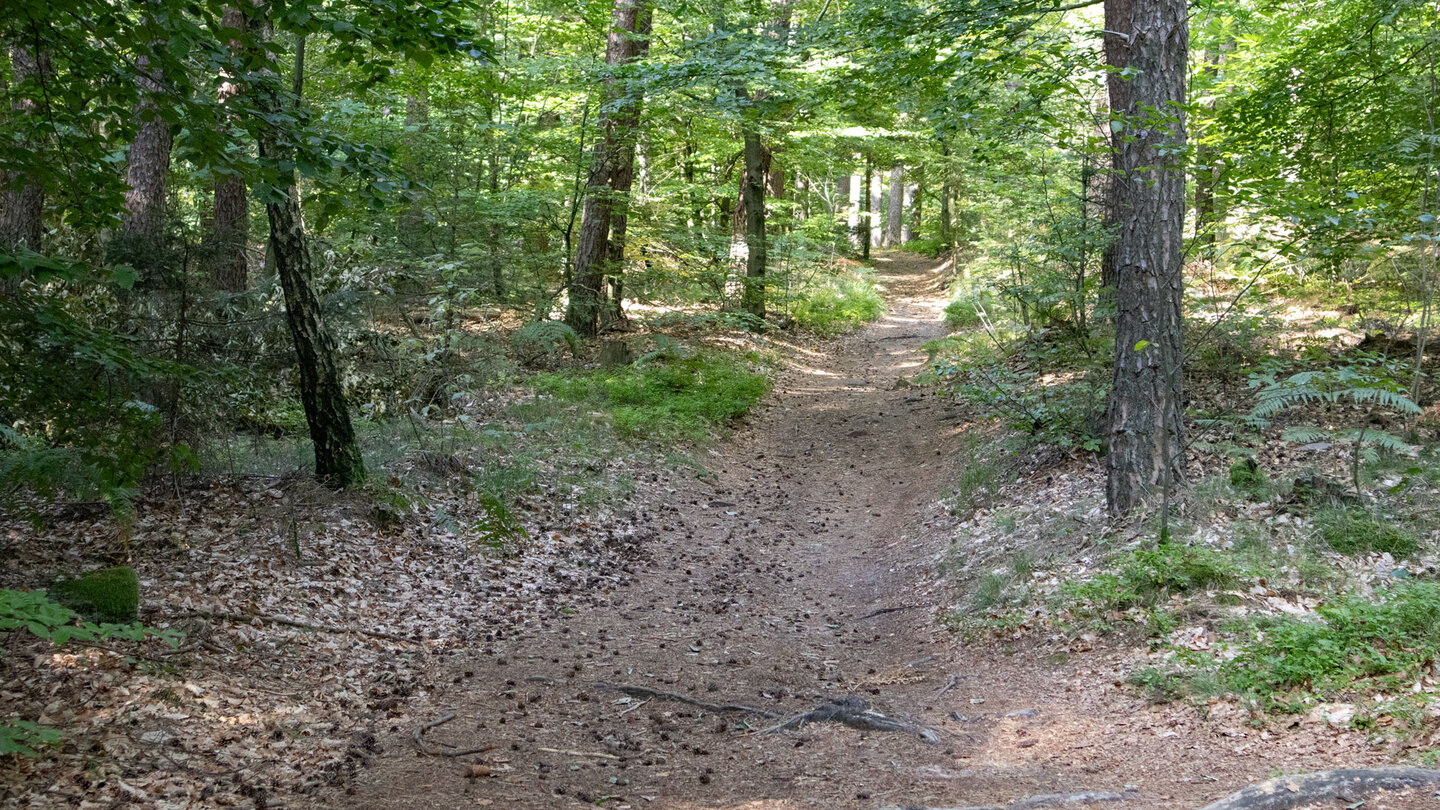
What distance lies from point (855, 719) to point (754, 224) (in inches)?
535

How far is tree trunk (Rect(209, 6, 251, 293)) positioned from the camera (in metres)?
6.25

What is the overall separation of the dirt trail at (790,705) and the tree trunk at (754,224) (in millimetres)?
8666

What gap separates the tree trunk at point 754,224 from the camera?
666 inches

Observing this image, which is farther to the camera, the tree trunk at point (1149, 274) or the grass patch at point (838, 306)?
the grass patch at point (838, 306)

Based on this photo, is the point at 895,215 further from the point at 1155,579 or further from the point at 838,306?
the point at 1155,579

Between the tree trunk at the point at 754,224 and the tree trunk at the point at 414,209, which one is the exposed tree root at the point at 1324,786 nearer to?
the tree trunk at the point at 414,209

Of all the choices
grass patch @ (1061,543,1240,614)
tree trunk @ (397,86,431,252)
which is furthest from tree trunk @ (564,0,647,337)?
grass patch @ (1061,543,1240,614)

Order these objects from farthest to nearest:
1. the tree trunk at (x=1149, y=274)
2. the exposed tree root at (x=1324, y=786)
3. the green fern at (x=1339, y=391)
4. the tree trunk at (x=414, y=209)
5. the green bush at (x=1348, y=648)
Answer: the tree trunk at (x=414, y=209), the tree trunk at (x=1149, y=274), the green fern at (x=1339, y=391), the green bush at (x=1348, y=648), the exposed tree root at (x=1324, y=786)

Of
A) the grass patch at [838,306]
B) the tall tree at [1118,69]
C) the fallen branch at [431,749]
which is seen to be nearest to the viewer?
the fallen branch at [431,749]

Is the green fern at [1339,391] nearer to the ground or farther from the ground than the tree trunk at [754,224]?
nearer to the ground

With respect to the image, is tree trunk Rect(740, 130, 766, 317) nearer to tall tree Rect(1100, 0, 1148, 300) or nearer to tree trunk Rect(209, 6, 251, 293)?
tall tree Rect(1100, 0, 1148, 300)

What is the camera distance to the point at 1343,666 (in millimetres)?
4258

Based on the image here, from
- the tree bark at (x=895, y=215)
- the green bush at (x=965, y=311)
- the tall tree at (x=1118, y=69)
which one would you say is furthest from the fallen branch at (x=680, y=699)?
the tree bark at (x=895, y=215)

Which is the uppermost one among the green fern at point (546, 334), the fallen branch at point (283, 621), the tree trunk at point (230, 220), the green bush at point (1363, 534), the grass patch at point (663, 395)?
the tree trunk at point (230, 220)
